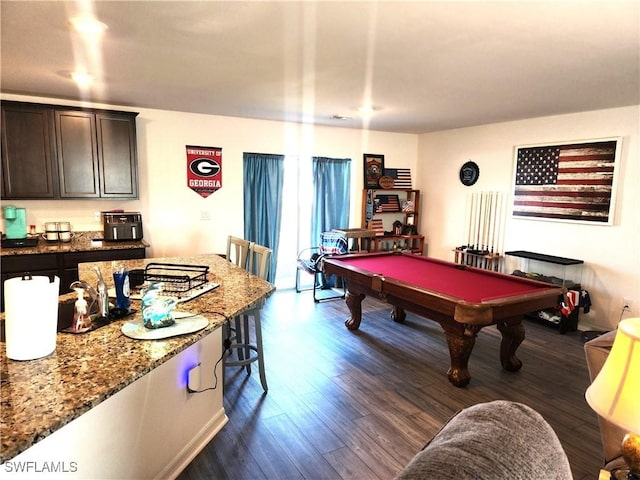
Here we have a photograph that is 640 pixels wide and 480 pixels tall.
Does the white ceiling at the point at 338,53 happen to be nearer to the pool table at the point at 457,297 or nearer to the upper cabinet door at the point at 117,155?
the upper cabinet door at the point at 117,155

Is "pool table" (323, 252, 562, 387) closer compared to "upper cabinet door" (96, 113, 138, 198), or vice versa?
"pool table" (323, 252, 562, 387)

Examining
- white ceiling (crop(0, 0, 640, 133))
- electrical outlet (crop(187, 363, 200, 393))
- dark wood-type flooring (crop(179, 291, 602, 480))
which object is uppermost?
white ceiling (crop(0, 0, 640, 133))

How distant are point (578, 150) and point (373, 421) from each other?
12.7ft

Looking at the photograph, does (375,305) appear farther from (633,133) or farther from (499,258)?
(633,133)

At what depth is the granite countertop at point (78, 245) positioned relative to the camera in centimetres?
357

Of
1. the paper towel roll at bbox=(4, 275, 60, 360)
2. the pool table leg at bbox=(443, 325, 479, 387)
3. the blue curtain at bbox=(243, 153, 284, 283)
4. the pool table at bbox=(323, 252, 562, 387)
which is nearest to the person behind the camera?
the paper towel roll at bbox=(4, 275, 60, 360)

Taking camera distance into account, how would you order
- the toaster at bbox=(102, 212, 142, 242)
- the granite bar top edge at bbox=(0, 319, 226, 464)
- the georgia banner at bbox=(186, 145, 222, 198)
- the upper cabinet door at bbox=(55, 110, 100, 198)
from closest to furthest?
the granite bar top edge at bbox=(0, 319, 226, 464) < the upper cabinet door at bbox=(55, 110, 100, 198) < the toaster at bbox=(102, 212, 142, 242) < the georgia banner at bbox=(186, 145, 222, 198)

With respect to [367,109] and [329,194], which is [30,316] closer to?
[367,109]

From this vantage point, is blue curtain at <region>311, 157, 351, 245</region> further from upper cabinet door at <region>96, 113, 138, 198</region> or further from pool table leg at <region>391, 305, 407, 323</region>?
upper cabinet door at <region>96, 113, 138, 198</region>

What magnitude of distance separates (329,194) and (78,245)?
3395 mm

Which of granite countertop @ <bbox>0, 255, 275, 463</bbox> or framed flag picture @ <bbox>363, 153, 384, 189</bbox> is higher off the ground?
framed flag picture @ <bbox>363, 153, 384, 189</bbox>

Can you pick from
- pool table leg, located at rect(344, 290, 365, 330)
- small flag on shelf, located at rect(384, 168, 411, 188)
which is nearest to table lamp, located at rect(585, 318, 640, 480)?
pool table leg, located at rect(344, 290, 365, 330)

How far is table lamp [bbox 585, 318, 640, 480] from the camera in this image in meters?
1.06

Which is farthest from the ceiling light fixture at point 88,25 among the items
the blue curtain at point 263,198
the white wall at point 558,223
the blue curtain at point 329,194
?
the white wall at point 558,223
